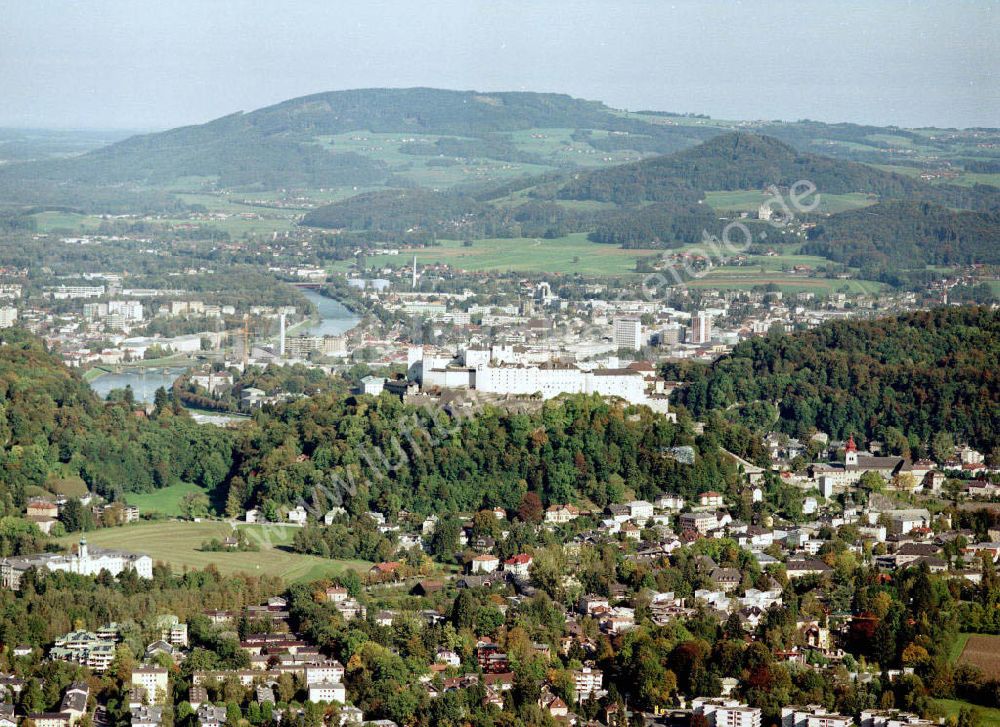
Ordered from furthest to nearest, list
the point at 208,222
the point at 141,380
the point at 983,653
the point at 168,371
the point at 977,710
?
the point at 208,222, the point at 168,371, the point at 141,380, the point at 983,653, the point at 977,710

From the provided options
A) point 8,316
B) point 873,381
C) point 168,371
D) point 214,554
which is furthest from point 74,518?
point 8,316

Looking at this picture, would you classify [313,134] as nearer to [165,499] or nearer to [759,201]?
[759,201]

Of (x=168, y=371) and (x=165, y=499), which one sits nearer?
(x=165, y=499)

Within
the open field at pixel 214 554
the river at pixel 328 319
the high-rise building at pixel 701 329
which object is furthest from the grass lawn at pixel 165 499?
the river at pixel 328 319

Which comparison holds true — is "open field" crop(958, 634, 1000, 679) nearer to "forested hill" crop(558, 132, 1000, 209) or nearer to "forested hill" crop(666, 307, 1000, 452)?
"forested hill" crop(666, 307, 1000, 452)

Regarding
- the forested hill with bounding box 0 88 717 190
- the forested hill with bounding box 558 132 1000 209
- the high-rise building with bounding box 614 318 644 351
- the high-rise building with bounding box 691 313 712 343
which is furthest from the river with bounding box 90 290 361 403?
the forested hill with bounding box 0 88 717 190

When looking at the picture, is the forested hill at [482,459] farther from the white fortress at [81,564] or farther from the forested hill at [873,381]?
the white fortress at [81,564]

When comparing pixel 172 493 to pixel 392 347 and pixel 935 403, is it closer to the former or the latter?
pixel 935 403
